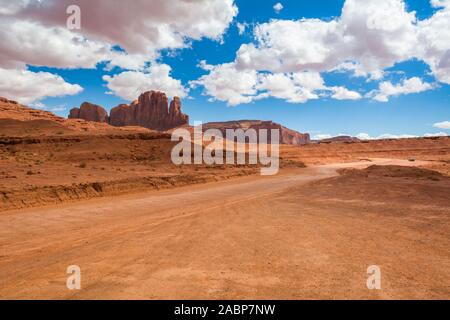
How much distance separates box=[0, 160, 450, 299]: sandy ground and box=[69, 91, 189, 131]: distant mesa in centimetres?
14675

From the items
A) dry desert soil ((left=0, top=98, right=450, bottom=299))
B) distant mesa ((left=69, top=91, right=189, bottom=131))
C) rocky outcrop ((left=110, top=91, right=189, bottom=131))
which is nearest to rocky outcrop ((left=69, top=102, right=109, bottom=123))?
distant mesa ((left=69, top=91, right=189, bottom=131))

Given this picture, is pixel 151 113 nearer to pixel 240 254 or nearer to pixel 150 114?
pixel 150 114

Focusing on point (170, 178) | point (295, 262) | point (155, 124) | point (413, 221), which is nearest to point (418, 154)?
point (170, 178)

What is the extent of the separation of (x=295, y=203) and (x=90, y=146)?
36544 mm

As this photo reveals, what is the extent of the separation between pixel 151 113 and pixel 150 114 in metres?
0.76

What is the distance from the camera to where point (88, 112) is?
14788 cm

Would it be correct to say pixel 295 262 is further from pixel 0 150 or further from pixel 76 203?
pixel 0 150

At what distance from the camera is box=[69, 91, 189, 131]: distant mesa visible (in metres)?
155

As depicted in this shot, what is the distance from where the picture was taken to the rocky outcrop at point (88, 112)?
148 metres

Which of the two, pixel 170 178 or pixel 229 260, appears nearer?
pixel 229 260

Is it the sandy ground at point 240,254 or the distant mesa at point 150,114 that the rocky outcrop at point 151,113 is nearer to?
the distant mesa at point 150,114

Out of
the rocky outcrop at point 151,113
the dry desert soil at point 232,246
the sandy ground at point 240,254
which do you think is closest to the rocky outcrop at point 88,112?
the rocky outcrop at point 151,113

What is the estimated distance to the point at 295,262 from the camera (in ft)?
17.8

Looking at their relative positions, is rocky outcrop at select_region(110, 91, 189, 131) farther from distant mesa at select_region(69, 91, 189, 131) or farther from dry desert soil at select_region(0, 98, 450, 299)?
dry desert soil at select_region(0, 98, 450, 299)
